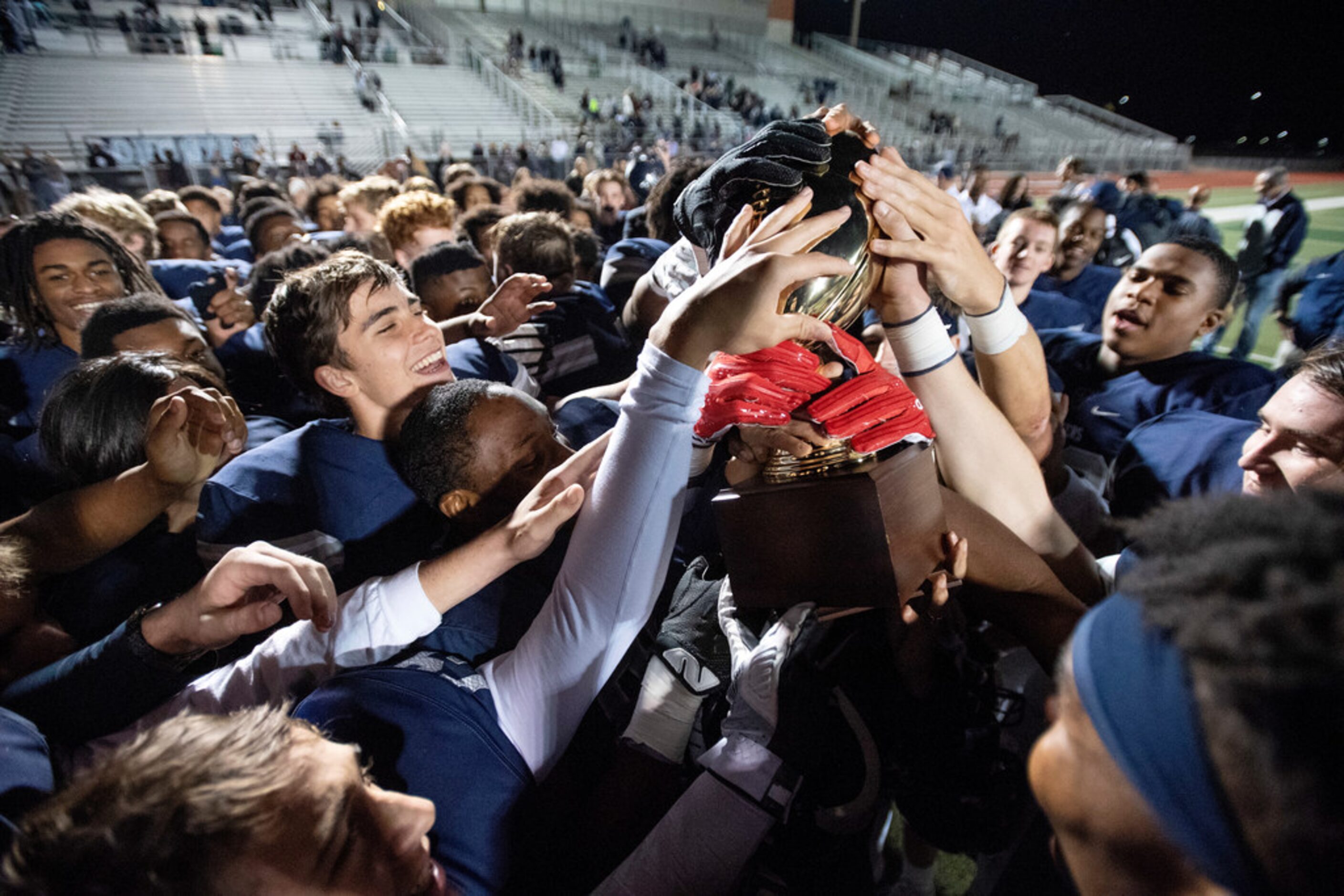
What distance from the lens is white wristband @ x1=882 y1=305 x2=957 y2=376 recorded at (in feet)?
3.99

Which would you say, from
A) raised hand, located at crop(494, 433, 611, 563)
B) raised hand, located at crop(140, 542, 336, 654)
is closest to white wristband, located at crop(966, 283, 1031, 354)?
raised hand, located at crop(494, 433, 611, 563)

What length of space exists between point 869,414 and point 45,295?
154 inches

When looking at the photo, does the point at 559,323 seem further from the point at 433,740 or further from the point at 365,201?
the point at 365,201

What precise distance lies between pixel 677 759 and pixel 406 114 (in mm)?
23438

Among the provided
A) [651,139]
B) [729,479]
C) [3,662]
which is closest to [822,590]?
[729,479]

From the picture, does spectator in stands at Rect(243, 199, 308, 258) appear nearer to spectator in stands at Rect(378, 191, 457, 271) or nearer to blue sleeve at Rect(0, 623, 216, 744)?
spectator in stands at Rect(378, 191, 457, 271)

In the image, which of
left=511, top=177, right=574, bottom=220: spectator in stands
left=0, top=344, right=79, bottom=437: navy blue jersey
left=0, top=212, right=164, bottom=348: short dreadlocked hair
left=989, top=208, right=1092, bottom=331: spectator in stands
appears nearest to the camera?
left=0, top=344, right=79, bottom=437: navy blue jersey

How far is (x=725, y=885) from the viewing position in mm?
1147

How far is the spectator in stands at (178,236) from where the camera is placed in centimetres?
507

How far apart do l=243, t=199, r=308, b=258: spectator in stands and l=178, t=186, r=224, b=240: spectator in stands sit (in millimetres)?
1812

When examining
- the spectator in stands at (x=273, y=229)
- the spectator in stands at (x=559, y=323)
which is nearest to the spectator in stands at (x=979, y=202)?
the spectator in stands at (x=559, y=323)

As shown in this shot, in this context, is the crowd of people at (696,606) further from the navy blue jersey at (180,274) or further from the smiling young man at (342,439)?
the navy blue jersey at (180,274)

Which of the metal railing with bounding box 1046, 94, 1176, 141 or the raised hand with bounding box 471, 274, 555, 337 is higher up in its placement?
the metal railing with bounding box 1046, 94, 1176, 141

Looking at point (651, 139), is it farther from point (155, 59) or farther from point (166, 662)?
point (166, 662)
